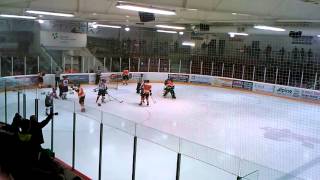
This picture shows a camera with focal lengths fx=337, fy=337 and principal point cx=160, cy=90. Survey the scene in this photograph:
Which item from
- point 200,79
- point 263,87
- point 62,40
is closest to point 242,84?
point 263,87

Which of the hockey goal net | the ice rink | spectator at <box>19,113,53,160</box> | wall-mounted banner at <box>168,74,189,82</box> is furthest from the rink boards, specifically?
spectator at <box>19,113,53,160</box>

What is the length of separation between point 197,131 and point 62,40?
10987 millimetres

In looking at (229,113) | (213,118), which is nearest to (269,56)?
(229,113)

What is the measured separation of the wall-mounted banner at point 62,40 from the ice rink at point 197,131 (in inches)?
153

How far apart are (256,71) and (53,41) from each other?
10422 millimetres

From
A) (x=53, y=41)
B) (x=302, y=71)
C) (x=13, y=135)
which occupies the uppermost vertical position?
(x=53, y=41)

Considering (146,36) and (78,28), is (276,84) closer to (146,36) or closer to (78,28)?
A: (146,36)

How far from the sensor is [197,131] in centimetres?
917

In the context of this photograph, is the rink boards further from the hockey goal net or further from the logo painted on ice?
the hockey goal net

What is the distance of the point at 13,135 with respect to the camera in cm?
491

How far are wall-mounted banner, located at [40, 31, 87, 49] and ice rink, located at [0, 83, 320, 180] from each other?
388 cm

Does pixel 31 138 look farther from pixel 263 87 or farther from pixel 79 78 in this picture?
pixel 263 87

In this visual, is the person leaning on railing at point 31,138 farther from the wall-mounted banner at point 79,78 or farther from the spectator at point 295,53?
the spectator at point 295,53

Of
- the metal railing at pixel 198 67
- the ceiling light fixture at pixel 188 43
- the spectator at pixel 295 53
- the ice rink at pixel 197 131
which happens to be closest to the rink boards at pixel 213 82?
the metal railing at pixel 198 67
